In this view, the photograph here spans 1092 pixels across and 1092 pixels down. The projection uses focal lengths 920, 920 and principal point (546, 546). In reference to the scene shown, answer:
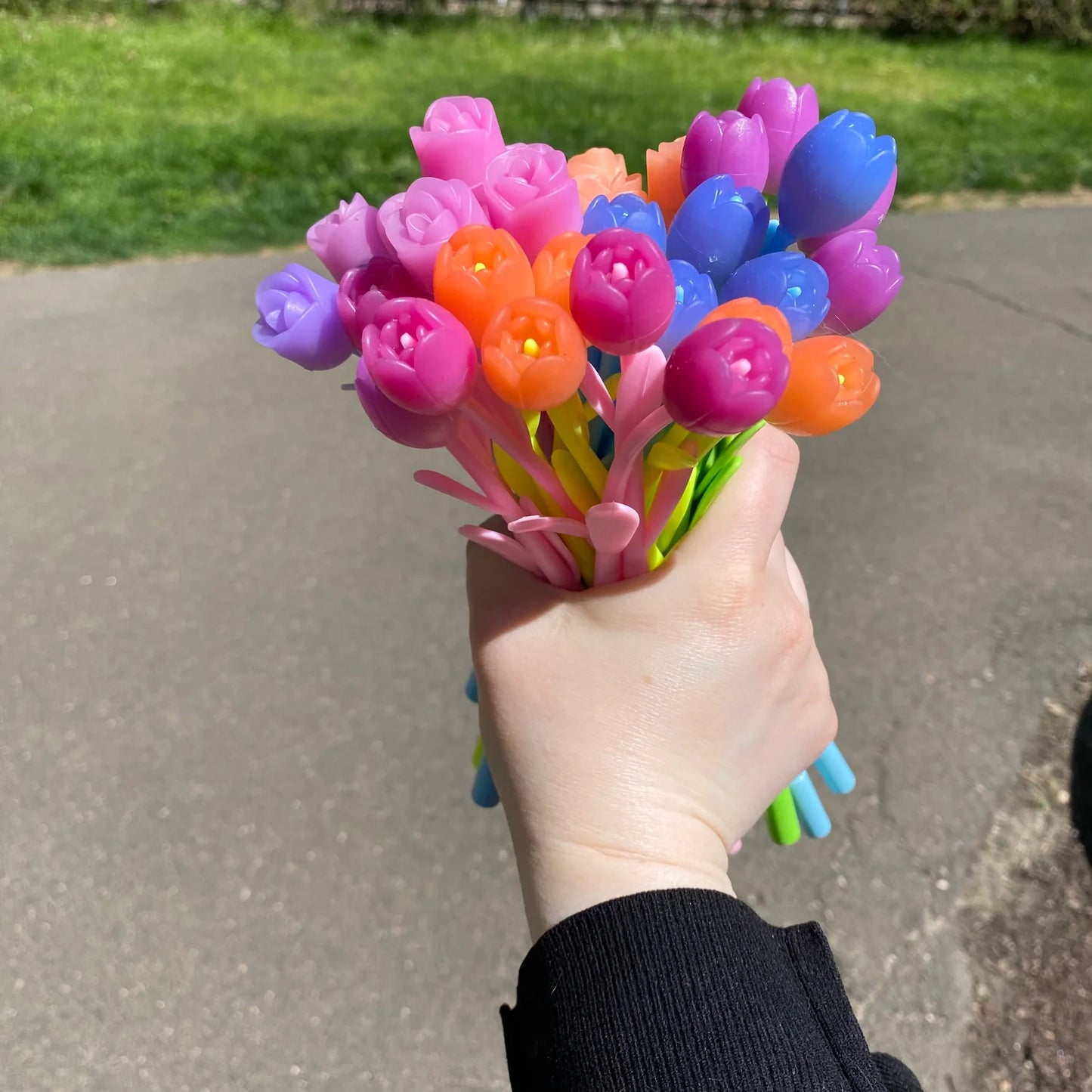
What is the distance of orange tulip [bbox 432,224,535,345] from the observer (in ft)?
1.23

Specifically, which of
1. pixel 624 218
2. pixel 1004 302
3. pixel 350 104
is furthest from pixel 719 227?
pixel 350 104

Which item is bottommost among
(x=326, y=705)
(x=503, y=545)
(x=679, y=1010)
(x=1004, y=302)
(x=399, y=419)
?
(x=326, y=705)

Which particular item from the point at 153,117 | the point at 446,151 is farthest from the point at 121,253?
the point at 446,151

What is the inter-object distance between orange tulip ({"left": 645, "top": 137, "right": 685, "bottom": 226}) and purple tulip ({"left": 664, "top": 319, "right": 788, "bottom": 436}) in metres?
0.21

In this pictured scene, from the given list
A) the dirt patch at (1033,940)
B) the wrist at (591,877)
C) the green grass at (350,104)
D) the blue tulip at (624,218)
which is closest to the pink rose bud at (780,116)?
the blue tulip at (624,218)

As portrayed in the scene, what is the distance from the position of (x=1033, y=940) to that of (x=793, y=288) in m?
0.93

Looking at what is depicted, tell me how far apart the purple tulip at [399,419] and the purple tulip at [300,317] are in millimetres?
27

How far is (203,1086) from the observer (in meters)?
0.95

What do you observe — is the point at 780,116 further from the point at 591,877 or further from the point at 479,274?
the point at 591,877

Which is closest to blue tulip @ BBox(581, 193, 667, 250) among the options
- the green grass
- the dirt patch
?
the dirt patch

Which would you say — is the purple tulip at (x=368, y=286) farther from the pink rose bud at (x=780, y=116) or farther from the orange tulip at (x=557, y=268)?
the pink rose bud at (x=780, y=116)

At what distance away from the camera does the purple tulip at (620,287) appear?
0.35 m

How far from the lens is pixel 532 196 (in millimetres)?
419

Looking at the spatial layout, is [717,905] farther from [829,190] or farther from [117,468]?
[117,468]
